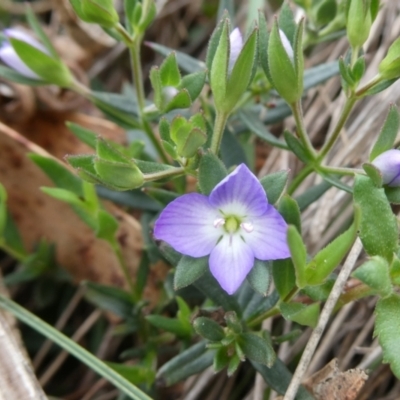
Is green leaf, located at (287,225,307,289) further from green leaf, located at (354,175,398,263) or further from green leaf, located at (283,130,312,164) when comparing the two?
green leaf, located at (283,130,312,164)

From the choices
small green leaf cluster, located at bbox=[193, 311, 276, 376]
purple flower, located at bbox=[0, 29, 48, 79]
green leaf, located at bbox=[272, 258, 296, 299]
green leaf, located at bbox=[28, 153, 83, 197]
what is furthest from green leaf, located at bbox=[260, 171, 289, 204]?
purple flower, located at bbox=[0, 29, 48, 79]

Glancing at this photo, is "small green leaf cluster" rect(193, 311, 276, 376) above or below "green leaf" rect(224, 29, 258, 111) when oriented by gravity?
below

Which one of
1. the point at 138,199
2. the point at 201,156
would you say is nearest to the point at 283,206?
the point at 201,156

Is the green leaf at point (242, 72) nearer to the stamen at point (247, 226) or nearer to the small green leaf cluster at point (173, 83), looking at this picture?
the small green leaf cluster at point (173, 83)

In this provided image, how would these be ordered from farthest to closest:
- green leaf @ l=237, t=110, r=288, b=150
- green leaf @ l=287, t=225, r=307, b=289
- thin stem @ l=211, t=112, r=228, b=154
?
1. green leaf @ l=237, t=110, r=288, b=150
2. thin stem @ l=211, t=112, r=228, b=154
3. green leaf @ l=287, t=225, r=307, b=289

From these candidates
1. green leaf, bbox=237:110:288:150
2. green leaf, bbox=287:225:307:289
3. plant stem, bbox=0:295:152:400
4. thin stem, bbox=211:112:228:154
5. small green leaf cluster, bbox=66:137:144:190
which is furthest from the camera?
green leaf, bbox=237:110:288:150

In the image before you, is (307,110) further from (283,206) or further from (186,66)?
(283,206)

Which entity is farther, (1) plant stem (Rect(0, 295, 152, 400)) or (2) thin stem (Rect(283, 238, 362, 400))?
(1) plant stem (Rect(0, 295, 152, 400))
